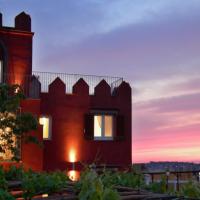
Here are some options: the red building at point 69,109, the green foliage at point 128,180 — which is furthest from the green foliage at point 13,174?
the red building at point 69,109

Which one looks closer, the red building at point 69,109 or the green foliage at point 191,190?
the green foliage at point 191,190

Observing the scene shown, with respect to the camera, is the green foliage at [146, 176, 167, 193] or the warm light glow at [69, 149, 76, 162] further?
Answer: the warm light glow at [69, 149, 76, 162]

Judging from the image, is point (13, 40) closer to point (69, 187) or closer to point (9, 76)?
point (9, 76)

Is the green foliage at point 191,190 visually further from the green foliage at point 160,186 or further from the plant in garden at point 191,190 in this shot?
the green foliage at point 160,186

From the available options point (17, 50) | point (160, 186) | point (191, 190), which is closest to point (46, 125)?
point (17, 50)

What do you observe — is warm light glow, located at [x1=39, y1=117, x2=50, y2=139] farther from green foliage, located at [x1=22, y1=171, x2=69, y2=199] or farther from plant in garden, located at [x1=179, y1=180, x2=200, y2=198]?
plant in garden, located at [x1=179, y1=180, x2=200, y2=198]

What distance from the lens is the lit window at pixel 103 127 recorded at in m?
26.4

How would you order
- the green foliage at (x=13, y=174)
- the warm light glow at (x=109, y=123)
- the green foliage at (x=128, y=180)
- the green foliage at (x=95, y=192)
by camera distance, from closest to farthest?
the green foliage at (x=95, y=192)
the green foliage at (x=128, y=180)
the green foliage at (x=13, y=174)
the warm light glow at (x=109, y=123)

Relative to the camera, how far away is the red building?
24.5 meters

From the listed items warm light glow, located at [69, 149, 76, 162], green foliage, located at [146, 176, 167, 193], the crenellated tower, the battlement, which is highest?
the battlement

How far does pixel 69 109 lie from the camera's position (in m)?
25.8

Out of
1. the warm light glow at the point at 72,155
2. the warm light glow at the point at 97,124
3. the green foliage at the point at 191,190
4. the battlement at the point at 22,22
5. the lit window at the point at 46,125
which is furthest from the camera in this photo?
the warm light glow at the point at 97,124

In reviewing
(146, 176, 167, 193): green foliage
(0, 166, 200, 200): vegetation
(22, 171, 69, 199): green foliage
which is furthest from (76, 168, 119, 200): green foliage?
(146, 176, 167, 193): green foliage

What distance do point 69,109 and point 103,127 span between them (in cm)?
200
